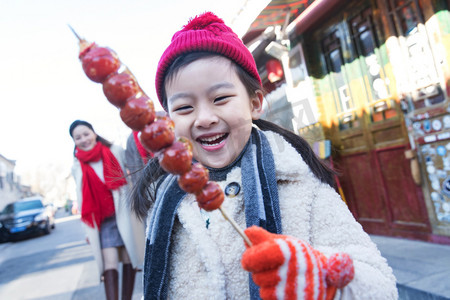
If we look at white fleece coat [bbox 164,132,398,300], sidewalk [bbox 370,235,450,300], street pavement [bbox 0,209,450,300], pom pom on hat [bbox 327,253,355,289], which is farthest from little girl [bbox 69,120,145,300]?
pom pom on hat [bbox 327,253,355,289]

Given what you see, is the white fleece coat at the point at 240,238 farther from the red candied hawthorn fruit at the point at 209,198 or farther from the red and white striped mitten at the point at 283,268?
the red candied hawthorn fruit at the point at 209,198

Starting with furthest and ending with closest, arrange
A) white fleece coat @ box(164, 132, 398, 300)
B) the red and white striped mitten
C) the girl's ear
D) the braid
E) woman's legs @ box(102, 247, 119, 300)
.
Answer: woman's legs @ box(102, 247, 119, 300)
the girl's ear
the braid
white fleece coat @ box(164, 132, 398, 300)
the red and white striped mitten

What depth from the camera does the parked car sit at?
13.6 metres

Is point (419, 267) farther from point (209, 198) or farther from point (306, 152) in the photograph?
point (209, 198)

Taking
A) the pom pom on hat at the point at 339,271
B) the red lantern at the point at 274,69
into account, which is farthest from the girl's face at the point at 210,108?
the red lantern at the point at 274,69

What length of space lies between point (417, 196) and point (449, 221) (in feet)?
1.54

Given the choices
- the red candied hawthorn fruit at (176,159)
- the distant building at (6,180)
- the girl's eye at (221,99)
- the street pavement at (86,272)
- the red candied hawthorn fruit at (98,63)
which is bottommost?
the street pavement at (86,272)

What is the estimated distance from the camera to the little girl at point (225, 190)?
1.29 m

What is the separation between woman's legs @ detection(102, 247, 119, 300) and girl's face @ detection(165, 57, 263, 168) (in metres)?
2.34

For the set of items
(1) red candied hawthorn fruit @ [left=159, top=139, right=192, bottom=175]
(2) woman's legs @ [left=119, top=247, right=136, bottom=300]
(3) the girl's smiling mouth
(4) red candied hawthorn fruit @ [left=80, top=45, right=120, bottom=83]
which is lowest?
(2) woman's legs @ [left=119, top=247, right=136, bottom=300]

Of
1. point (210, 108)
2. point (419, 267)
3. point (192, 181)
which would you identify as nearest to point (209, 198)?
point (192, 181)

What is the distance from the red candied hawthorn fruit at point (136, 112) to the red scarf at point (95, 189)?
2.41 meters

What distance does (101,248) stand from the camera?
3361 mm

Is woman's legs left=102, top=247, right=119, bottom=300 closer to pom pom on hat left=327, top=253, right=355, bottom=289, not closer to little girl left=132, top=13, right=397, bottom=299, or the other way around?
little girl left=132, top=13, right=397, bottom=299
